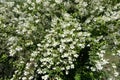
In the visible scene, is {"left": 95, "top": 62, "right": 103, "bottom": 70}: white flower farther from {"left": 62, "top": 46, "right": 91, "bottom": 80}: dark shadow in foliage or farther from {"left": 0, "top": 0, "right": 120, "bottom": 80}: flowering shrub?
{"left": 62, "top": 46, "right": 91, "bottom": 80}: dark shadow in foliage

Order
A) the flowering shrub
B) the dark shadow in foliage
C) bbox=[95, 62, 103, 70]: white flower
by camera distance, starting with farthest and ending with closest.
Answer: the dark shadow in foliage, the flowering shrub, bbox=[95, 62, 103, 70]: white flower

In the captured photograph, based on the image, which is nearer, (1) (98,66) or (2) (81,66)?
(1) (98,66)

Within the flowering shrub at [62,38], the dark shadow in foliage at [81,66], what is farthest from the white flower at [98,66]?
the dark shadow in foliage at [81,66]

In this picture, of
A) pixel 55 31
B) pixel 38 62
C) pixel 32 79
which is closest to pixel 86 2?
pixel 55 31

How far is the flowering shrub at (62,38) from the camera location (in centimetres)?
770

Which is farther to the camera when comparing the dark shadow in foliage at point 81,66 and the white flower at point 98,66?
the dark shadow in foliage at point 81,66

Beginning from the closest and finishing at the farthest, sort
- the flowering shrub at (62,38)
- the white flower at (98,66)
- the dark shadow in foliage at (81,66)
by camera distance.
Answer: the white flower at (98,66) < the flowering shrub at (62,38) < the dark shadow in foliage at (81,66)

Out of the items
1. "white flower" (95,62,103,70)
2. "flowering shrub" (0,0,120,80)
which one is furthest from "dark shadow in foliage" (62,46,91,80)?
"white flower" (95,62,103,70)

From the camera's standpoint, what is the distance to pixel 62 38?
7785 millimetres

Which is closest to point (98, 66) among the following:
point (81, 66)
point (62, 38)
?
point (81, 66)

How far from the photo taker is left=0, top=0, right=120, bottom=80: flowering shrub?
7.70m

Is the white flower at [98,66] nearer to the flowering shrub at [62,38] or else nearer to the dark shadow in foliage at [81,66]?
the flowering shrub at [62,38]

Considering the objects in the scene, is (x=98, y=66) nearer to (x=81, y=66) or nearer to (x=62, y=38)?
(x=81, y=66)

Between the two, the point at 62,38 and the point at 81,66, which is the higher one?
the point at 62,38
